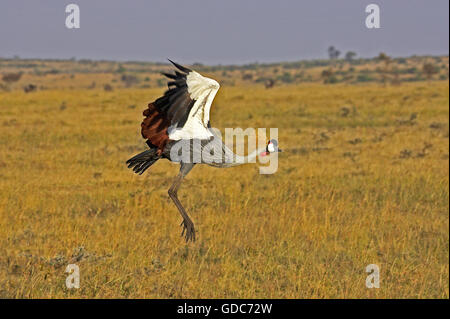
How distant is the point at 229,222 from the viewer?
31.6 feet

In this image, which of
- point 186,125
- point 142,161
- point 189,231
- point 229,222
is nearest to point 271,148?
point 186,125

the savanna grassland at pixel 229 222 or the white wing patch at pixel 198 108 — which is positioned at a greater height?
the white wing patch at pixel 198 108

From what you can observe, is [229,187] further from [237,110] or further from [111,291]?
[237,110]

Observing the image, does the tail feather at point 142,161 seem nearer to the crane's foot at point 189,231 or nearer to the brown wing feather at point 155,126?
the brown wing feather at point 155,126

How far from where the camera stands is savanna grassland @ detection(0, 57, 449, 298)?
7.22 meters

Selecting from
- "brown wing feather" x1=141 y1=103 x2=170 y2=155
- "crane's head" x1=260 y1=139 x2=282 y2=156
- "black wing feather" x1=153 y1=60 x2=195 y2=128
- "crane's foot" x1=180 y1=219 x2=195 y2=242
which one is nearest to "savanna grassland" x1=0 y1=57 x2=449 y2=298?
"black wing feather" x1=153 y1=60 x2=195 y2=128

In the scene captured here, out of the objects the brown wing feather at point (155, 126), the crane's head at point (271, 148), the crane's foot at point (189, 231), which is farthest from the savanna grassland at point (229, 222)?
the crane's foot at point (189, 231)

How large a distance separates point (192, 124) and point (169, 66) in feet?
1.08

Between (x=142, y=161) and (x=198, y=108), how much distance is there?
1.71ft

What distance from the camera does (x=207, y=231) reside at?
9195 millimetres

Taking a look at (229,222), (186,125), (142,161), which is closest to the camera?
(186,125)

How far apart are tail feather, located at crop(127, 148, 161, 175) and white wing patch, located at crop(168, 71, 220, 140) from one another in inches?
10.8

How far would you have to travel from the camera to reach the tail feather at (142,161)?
328 centimetres

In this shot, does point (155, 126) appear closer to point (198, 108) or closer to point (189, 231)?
point (198, 108)
